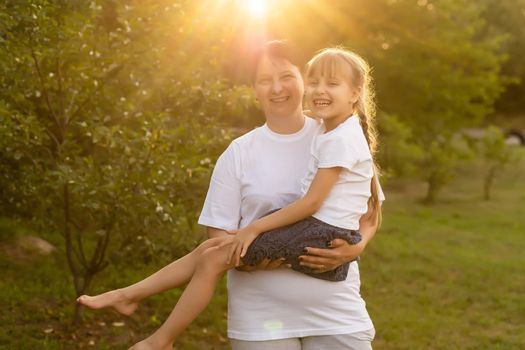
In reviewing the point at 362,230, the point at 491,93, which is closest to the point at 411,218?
the point at 491,93

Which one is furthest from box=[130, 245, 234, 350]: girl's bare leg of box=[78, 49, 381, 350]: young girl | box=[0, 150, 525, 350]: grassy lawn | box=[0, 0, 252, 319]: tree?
box=[0, 150, 525, 350]: grassy lawn

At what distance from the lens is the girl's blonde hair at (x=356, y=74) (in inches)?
115

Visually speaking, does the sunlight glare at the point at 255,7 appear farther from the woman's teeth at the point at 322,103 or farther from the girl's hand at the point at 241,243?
the girl's hand at the point at 241,243

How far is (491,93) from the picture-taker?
60.8 ft

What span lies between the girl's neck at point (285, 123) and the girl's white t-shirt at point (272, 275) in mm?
23

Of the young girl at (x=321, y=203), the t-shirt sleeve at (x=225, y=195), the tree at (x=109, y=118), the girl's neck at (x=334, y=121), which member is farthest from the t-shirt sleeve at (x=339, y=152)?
the tree at (x=109, y=118)

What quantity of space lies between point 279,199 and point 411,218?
31.8ft

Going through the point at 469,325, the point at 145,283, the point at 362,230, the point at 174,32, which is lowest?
the point at 469,325

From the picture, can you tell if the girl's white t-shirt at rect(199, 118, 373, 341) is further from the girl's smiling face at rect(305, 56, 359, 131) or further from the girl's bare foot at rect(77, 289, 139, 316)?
the girl's bare foot at rect(77, 289, 139, 316)

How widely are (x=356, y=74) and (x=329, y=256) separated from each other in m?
0.71

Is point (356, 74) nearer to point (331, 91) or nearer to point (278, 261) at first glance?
point (331, 91)

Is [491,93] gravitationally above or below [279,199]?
above

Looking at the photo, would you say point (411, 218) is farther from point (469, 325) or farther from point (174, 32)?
point (174, 32)

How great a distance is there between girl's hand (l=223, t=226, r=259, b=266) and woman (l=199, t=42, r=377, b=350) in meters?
0.09
